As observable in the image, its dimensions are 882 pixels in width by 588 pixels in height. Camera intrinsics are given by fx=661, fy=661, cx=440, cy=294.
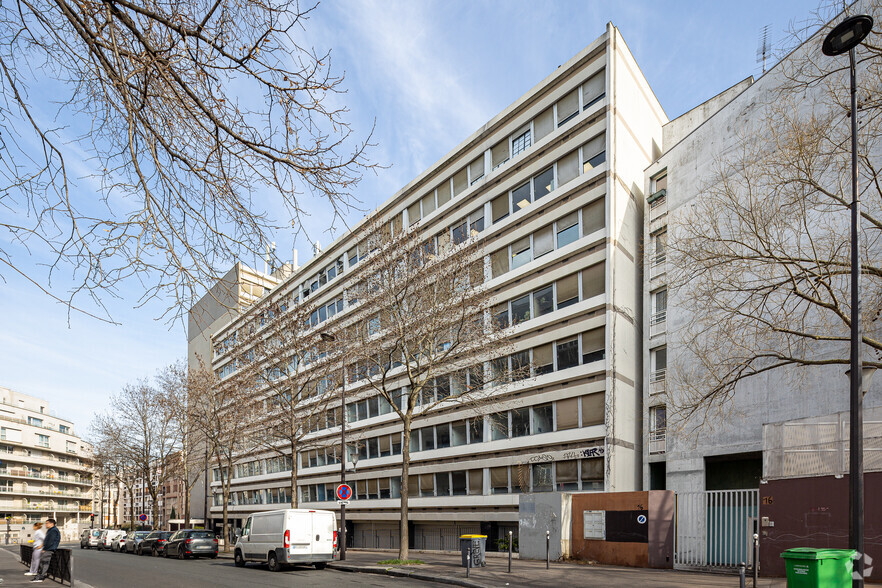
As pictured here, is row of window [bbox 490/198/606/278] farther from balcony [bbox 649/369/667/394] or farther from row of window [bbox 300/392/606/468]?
row of window [bbox 300/392/606/468]

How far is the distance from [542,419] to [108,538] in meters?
35.6

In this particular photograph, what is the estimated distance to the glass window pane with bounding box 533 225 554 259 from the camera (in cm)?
3075

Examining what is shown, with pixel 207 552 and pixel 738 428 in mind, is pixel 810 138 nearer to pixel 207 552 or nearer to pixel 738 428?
pixel 738 428

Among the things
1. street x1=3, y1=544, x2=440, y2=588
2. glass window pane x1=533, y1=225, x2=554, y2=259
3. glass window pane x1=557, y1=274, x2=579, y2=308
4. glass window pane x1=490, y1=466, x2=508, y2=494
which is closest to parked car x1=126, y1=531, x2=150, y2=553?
street x1=3, y1=544, x2=440, y2=588

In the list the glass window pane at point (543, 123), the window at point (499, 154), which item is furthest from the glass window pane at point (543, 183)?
the window at point (499, 154)

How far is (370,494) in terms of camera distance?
4156 cm

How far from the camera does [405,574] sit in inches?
720

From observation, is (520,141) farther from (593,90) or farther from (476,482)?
(476,482)

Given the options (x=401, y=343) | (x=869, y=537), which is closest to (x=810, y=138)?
(x=869, y=537)

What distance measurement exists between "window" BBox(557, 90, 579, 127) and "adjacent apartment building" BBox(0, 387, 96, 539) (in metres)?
76.5

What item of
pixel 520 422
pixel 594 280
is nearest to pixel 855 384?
pixel 594 280

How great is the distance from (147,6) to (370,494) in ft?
129

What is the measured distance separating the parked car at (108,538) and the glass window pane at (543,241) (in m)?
35.3

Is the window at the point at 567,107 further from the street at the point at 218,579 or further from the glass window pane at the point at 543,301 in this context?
the street at the point at 218,579
